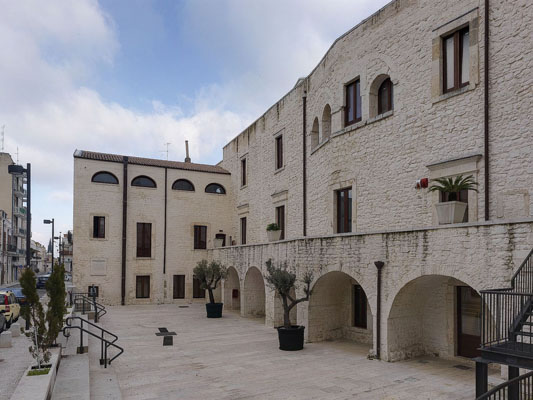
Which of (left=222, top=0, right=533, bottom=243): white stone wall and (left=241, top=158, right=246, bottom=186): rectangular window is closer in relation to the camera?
(left=222, top=0, right=533, bottom=243): white stone wall

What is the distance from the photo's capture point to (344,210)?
14.8m

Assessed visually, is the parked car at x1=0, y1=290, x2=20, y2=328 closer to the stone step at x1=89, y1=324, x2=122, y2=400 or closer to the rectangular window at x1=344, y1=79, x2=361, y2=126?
the stone step at x1=89, y1=324, x2=122, y2=400

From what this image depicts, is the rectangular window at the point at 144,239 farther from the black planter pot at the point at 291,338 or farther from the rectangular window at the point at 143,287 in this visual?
the black planter pot at the point at 291,338

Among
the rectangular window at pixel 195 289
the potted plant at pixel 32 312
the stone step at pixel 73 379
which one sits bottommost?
the rectangular window at pixel 195 289

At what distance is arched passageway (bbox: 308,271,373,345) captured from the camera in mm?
12945

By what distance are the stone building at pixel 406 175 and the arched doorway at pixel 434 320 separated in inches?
1.3

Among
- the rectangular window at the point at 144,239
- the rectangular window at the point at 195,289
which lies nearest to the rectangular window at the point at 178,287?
the rectangular window at the point at 195,289

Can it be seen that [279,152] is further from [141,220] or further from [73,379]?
[73,379]

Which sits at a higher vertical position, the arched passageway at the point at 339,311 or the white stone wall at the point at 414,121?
the white stone wall at the point at 414,121

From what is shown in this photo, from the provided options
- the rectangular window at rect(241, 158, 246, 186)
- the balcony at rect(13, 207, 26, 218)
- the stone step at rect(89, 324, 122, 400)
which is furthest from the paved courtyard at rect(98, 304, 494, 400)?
the balcony at rect(13, 207, 26, 218)

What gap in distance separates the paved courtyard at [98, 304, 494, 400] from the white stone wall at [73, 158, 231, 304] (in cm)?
914

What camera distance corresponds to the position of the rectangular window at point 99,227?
22828 millimetres

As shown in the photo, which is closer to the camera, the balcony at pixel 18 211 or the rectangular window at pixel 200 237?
the rectangular window at pixel 200 237

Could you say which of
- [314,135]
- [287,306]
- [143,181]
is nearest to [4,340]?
[287,306]
